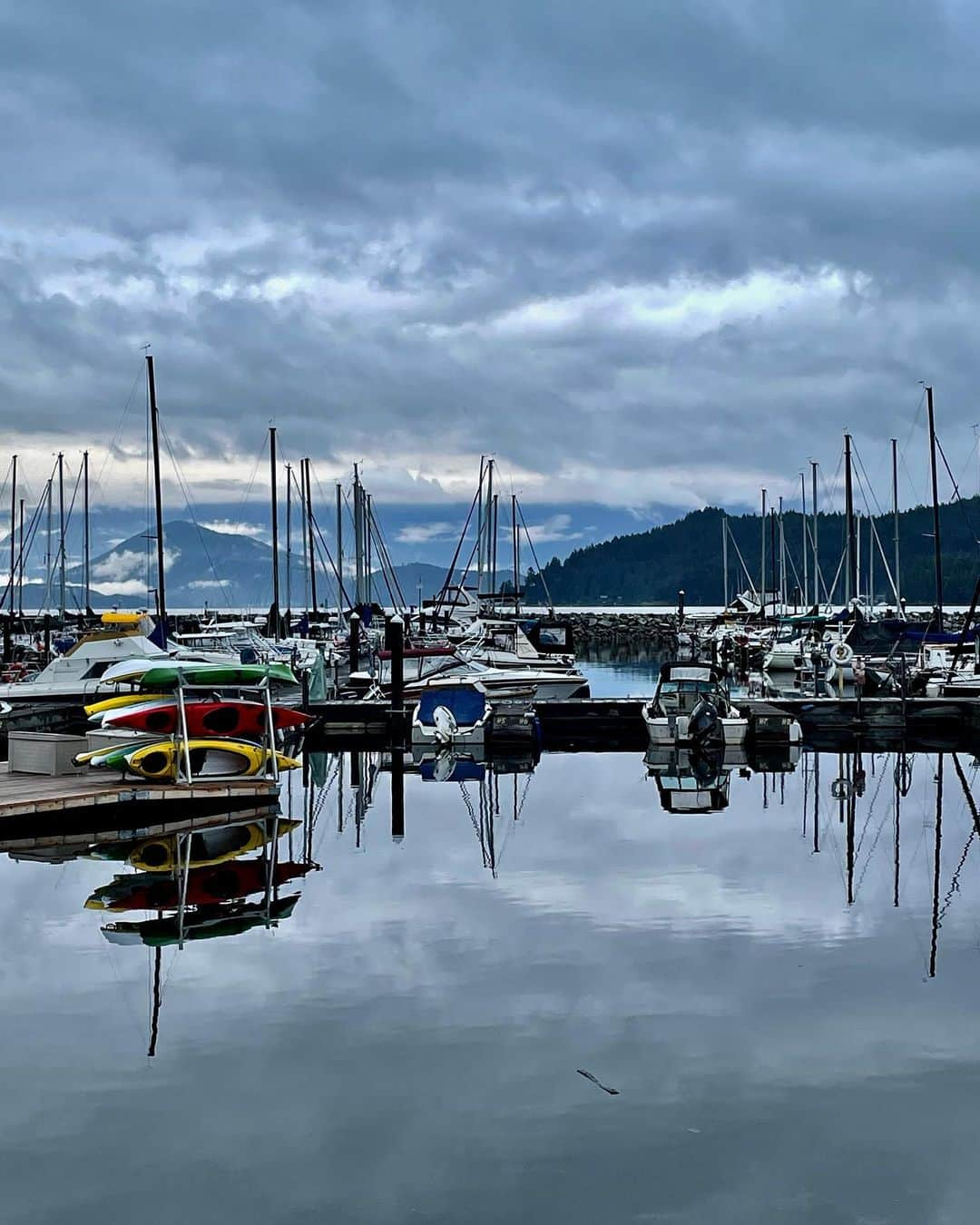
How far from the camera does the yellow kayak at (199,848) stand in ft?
74.0

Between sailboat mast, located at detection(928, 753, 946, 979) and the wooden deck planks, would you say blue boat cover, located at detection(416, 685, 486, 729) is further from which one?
sailboat mast, located at detection(928, 753, 946, 979)

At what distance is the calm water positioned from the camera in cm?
1032

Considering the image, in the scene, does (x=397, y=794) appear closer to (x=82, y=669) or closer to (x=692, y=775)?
(x=692, y=775)

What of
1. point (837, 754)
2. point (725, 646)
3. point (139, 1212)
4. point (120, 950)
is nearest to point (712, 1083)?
point (139, 1212)

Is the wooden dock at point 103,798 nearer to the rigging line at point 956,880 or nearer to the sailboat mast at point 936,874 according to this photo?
the sailboat mast at point 936,874

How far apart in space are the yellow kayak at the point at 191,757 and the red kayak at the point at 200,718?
39 centimetres

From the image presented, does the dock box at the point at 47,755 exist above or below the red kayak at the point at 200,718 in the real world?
below

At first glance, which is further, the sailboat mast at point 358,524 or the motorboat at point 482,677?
the sailboat mast at point 358,524

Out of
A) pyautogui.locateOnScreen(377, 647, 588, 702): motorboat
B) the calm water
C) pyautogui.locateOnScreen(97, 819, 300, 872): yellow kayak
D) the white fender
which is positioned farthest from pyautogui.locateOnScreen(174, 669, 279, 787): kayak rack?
pyautogui.locateOnScreen(377, 647, 588, 702): motorboat

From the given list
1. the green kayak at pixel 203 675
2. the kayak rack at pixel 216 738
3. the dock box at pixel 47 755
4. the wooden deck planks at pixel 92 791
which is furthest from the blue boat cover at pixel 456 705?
the dock box at pixel 47 755

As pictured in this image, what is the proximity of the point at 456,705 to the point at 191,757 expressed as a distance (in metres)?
13.0

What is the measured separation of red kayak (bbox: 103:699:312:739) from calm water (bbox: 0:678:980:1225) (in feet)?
17.1

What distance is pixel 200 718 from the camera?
91.8 ft

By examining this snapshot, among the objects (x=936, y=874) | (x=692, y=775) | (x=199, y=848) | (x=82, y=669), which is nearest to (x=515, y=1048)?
(x=936, y=874)
